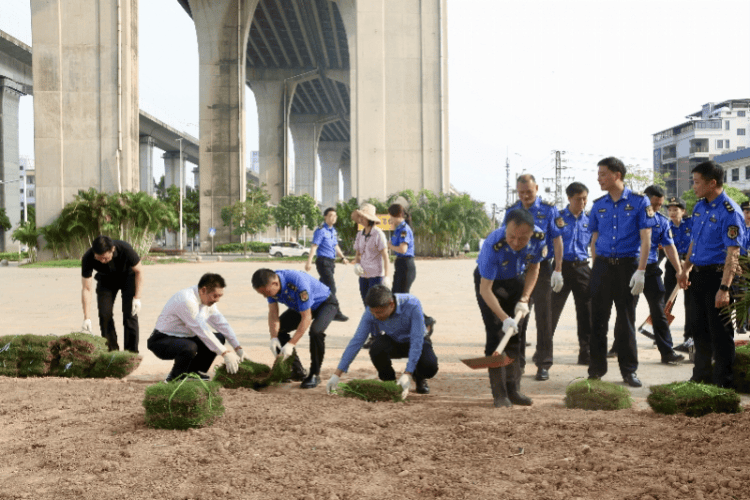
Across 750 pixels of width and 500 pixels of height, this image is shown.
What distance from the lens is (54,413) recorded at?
4934 millimetres

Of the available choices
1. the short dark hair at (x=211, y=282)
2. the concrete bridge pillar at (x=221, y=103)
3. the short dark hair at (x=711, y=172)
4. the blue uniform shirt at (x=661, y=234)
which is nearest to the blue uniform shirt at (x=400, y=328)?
the short dark hair at (x=211, y=282)

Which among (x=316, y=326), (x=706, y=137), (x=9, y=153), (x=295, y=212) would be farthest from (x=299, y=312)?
(x=706, y=137)

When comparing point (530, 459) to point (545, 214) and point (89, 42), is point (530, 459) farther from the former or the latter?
point (89, 42)

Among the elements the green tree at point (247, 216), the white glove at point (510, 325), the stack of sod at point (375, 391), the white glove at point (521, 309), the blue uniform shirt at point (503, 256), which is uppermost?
the green tree at point (247, 216)

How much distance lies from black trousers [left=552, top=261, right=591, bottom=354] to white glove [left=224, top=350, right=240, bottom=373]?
137 inches

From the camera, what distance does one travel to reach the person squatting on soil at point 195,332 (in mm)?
5648

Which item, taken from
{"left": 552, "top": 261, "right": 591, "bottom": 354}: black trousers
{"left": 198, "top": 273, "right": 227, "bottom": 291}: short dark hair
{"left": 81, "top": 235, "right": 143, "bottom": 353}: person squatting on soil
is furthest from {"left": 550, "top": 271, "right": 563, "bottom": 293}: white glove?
{"left": 81, "top": 235, "right": 143, "bottom": 353}: person squatting on soil

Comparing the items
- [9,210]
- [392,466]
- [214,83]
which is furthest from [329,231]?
[9,210]

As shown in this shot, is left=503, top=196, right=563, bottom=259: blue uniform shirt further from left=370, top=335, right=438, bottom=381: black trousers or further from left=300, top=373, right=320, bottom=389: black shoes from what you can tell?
left=300, top=373, right=320, bottom=389: black shoes

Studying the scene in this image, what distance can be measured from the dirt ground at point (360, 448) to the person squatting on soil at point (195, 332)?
386 mm

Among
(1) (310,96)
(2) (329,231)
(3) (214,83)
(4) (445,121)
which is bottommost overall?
(2) (329,231)

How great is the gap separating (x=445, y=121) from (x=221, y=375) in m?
29.7

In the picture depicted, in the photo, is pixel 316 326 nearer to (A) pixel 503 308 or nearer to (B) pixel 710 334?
(A) pixel 503 308

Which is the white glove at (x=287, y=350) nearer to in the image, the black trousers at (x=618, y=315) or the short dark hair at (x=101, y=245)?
the short dark hair at (x=101, y=245)
